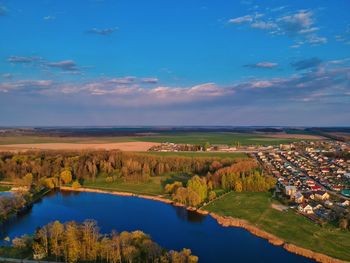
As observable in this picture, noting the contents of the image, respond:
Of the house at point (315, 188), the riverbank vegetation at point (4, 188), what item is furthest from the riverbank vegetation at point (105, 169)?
the house at point (315, 188)

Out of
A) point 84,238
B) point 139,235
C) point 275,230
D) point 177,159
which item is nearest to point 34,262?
point 84,238

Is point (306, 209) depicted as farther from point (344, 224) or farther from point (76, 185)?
point (76, 185)

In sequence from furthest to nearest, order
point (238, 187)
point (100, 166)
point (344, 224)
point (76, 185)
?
point (100, 166)
point (76, 185)
point (238, 187)
point (344, 224)

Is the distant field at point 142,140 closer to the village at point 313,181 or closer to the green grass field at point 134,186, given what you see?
the village at point 313,181

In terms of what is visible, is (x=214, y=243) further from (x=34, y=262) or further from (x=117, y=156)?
(x=117, y=156)

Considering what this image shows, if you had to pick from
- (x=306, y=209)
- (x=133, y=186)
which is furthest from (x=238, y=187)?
(x=133, y=186)

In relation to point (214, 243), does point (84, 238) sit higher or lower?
higher

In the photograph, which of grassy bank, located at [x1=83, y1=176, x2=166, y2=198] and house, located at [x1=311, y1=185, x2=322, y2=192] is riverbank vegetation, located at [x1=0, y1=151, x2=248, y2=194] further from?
house, located at [x1=311, y1=185, x2=322, y2=192]
